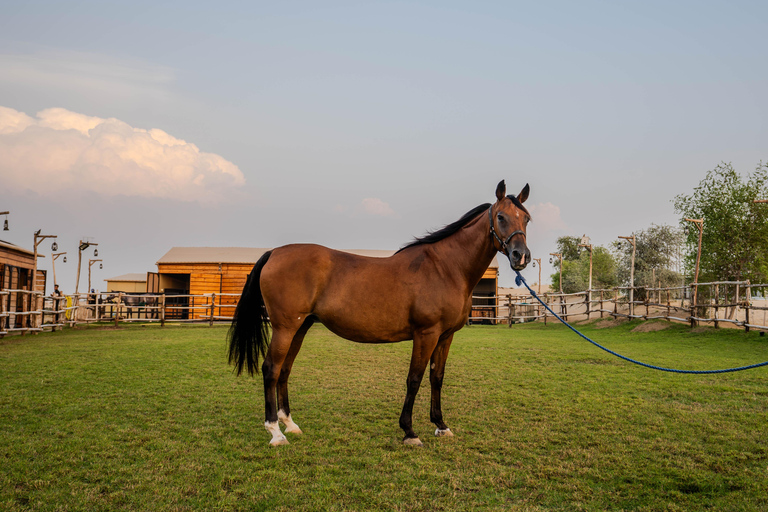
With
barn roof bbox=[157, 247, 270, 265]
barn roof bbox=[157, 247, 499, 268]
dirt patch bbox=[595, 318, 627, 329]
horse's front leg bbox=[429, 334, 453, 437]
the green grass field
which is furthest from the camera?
barn roof bbox=[157, 247, 270, 265]

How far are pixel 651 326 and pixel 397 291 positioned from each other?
48.7 feet

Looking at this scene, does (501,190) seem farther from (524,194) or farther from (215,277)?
(215,277)

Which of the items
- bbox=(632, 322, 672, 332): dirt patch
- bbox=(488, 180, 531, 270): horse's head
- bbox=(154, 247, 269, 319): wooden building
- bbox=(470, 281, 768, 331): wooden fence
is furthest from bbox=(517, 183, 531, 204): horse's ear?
bbox=(154, 247, 269, 319): wooden building

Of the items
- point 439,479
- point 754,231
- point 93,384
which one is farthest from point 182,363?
point 754,231

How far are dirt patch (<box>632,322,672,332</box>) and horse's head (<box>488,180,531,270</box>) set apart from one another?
543 inches

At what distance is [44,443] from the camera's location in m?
4.25

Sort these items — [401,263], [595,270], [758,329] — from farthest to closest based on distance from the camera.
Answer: [595,270] → [758,329] → [401,263]

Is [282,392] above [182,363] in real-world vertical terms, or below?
above

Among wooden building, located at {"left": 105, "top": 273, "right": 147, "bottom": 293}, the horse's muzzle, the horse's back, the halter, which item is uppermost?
the halter

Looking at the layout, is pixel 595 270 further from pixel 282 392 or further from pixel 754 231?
pixel 282 392

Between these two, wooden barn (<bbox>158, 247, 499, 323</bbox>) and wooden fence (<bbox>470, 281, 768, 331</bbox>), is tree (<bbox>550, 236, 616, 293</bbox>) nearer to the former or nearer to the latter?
wooden fence (<bbox>470, 281, 768, 331</bbox>)

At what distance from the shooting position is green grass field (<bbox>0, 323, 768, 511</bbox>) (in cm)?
323

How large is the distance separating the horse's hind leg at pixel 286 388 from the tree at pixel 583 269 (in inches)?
2145

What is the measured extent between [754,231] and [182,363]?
3049 cm
